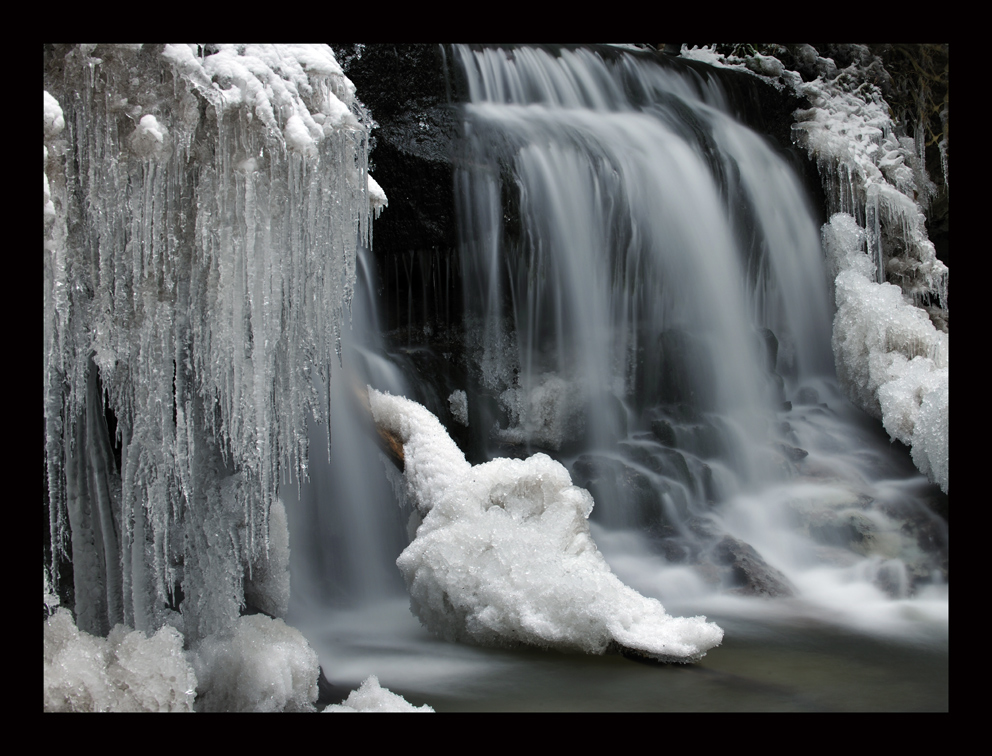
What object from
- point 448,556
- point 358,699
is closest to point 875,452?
point 448,556

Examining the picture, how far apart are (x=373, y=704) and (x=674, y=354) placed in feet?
9.65

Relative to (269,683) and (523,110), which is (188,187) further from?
(523,110)

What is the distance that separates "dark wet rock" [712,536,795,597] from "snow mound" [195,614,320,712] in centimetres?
194

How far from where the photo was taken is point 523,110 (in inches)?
169

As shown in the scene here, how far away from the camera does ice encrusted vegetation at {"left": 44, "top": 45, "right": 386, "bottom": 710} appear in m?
1.89

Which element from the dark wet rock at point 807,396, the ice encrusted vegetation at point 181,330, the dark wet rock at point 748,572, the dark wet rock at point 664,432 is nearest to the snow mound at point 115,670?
the ice encrusted vegetation at point 181,330

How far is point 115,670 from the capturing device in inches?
75.7

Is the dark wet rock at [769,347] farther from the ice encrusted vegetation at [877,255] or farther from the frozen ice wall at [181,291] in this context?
the frozen ice wall at [181,291]

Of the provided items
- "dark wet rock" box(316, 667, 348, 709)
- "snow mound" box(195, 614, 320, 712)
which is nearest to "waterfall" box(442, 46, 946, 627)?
"dark wet rock" box(316, 667, 348, 709)

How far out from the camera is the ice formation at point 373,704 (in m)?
2.10

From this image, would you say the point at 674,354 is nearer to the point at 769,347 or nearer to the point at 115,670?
the point at 769,347

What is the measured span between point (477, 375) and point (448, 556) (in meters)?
1.67

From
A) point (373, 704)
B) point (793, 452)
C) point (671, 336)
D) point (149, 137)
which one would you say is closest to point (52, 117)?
point (149, 137)

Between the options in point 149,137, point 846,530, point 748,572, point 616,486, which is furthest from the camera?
point 616,486
